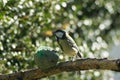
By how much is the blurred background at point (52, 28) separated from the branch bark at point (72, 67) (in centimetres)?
72

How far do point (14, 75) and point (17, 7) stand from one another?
126 centimetres

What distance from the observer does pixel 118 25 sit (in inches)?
339

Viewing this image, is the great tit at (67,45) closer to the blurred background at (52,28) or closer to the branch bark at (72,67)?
the branch bark at (72,67)

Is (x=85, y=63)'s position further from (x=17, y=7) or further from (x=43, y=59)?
(x=17, y=7)

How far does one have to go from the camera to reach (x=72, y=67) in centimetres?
401

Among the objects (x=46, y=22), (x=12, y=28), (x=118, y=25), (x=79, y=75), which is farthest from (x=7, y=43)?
(x=118, y=25)

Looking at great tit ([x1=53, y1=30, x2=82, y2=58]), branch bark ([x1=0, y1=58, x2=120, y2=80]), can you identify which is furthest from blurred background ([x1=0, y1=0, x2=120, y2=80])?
branch bark ([x1=0, y1=58, x2=120, y2=80])

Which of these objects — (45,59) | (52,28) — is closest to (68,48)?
(45,59)

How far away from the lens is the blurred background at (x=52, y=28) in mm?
5328

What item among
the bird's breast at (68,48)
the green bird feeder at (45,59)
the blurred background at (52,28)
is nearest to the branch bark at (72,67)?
the green bird feeder at (45,59)

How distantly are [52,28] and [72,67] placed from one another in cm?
255

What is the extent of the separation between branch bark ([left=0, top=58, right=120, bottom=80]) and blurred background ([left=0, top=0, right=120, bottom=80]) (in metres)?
0.72

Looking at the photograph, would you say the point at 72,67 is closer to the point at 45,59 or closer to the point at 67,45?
the point at 45,59

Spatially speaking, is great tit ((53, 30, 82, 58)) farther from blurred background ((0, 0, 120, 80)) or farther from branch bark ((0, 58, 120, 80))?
blurred background ((0, 0, 120, 80))
